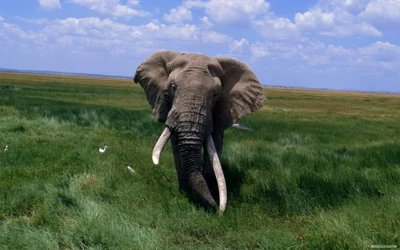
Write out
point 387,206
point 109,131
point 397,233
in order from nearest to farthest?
point 397,233
point 387,206
point 109,131

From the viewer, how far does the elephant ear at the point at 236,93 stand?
754 cm

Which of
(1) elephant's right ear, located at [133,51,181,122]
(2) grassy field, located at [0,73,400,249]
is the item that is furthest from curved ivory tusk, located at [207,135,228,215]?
(1) elephant's right ear, located at [133,51,181,122]

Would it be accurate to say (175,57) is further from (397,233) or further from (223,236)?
(397,233)

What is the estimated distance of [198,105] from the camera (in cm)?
632

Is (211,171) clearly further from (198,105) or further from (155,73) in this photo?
(155,73)

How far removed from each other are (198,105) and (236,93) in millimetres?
1559

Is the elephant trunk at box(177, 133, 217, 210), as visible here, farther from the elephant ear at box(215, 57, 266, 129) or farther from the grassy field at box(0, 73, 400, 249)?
the elephant ear at box(215, 57, 266, 129)

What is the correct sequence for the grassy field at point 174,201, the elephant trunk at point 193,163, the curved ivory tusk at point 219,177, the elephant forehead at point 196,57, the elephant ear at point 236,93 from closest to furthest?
the grassy field at point 174,201, the curved ivory tusk at point 219,177, the elephant trunk at point 193,163, the elephant forehead at point 196,57, the elephant ear at point 236,93

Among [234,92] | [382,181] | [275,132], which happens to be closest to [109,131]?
[275,132]

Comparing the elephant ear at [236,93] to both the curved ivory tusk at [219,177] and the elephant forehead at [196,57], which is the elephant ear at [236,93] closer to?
the elephant forehead at [196,57]

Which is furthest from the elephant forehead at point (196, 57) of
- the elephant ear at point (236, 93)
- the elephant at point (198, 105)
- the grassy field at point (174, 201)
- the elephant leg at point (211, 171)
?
the grassy field at point (174, 201)

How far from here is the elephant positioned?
6.24 metres

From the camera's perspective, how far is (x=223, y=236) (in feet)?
16.3

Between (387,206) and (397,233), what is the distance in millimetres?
1048
